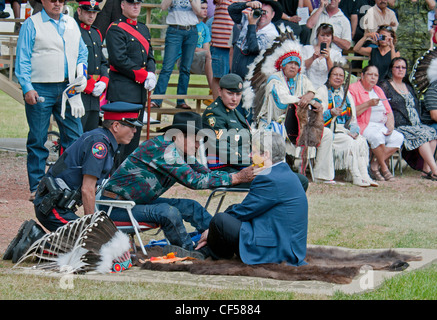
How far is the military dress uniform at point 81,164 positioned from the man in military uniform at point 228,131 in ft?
5.54

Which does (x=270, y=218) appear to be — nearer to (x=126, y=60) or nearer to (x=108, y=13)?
(x=126, y=60)

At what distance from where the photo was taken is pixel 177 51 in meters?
10.5

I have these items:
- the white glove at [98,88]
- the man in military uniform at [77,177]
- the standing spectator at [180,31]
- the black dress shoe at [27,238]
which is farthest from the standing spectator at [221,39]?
the black dress shoe at [27,238]

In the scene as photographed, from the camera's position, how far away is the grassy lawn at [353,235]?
4.84 m

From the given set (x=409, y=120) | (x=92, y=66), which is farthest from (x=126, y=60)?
(x=409, y=120)

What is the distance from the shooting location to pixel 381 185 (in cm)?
1027

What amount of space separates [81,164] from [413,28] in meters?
8.01

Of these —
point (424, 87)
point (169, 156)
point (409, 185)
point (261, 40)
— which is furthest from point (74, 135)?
point (424, 87)

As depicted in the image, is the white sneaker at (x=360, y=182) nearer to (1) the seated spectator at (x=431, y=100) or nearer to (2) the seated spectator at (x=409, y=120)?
(2) the seated spectator at (x=409, y=120)

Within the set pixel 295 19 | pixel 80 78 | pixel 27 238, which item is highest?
pixel 295 19

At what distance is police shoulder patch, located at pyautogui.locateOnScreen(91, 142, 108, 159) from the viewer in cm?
574

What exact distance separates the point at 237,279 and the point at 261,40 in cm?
540

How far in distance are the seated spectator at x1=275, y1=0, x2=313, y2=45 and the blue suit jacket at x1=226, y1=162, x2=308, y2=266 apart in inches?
199
